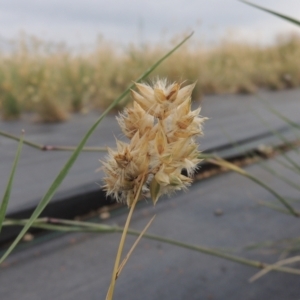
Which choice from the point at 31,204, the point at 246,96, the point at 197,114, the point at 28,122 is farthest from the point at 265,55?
the point at 197,114

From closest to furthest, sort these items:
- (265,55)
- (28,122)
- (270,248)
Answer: (270,248)
(28,122)
(265,55)

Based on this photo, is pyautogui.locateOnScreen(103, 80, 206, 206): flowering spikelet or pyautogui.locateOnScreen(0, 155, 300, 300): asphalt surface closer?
pyautogui.locateOnScreen(103, 80, 206, 206): flowering spikelet

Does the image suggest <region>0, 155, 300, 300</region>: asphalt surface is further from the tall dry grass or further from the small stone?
the tall dry grass

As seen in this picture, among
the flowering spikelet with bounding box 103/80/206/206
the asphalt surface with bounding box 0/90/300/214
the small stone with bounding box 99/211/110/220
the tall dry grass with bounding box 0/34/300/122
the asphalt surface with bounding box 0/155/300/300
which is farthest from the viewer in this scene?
the tall dry grass with bounding box 0/34/300/122

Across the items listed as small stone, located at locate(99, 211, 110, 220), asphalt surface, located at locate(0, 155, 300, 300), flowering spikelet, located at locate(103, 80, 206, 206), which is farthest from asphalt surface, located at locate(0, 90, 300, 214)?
flowering spikelet, located at locate(103, 80, 206, 206)

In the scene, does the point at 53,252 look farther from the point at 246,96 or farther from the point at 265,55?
the point at 265,55

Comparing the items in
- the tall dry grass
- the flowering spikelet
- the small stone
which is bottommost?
the tall dry grass
